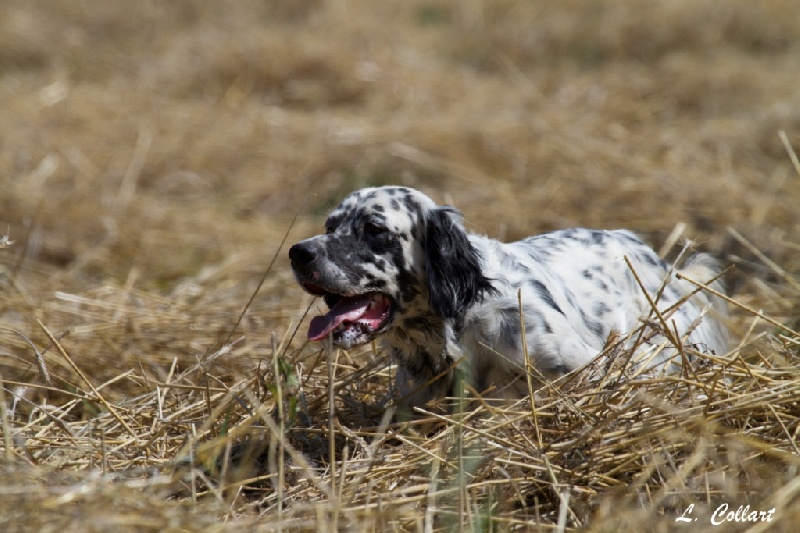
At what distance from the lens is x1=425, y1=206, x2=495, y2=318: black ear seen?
127 inches

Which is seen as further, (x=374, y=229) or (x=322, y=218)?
(x=322, y=218)

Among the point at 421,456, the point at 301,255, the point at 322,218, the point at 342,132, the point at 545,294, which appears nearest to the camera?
the point at 421,456

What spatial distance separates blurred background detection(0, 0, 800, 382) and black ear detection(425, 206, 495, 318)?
1.14 meters

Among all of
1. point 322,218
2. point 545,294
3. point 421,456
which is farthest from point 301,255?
point 322,218

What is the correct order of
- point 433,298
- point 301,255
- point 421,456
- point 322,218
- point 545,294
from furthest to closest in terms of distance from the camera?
point 322,218, point 545,294, point 433,298, point 301,255, point 421,456

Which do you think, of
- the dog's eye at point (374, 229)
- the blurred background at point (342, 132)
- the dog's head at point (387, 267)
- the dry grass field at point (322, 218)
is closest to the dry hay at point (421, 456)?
the dry grass field at point (322, 218)

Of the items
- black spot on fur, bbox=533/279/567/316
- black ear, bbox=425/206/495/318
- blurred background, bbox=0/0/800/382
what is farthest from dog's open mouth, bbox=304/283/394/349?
blurred background, bbox=0/0/800/382

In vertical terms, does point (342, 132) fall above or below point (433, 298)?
below

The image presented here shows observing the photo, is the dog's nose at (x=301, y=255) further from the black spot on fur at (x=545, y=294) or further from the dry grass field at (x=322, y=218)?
the black spot on fur at (x=545, y=294)

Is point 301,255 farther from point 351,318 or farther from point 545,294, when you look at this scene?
point 545,294

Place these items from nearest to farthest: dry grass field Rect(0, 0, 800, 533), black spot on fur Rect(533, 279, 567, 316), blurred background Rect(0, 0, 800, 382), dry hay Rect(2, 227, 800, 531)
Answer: dry hay Rect(2, 227, 800, 531) < dry grass field Rect(0, 0, 800, 533) < black spot on fur Rect(533, 279, 567, 316) < blurred background Rect(0, 0, 800, 382)

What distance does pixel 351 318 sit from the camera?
320 centimetres

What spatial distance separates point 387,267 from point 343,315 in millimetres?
239

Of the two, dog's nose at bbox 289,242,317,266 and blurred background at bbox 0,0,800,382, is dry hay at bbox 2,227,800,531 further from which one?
blurred background at bbox 0,0,800,382
